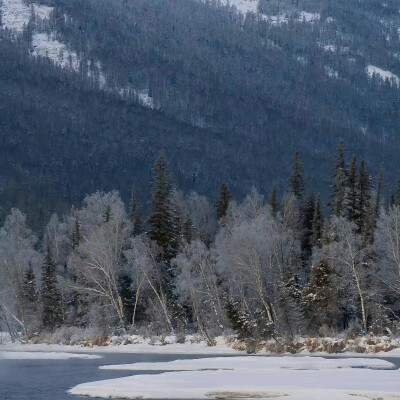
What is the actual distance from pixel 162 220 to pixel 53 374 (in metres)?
34.8

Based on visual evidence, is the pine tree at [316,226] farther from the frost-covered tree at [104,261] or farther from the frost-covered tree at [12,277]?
the frost-covered tree at [12,277]

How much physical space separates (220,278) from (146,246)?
30.3 ft

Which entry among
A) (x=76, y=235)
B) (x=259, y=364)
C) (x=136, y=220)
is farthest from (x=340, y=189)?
(x=259, y=364)

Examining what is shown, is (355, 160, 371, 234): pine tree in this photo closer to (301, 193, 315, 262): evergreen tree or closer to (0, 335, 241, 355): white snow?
(301, 193, 315, 262): evergreen tree

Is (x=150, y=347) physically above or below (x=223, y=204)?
Result: below

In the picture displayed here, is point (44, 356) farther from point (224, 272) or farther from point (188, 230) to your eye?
point (188, 230)

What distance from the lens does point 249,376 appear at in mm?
45438

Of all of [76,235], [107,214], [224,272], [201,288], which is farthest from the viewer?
[76,235]

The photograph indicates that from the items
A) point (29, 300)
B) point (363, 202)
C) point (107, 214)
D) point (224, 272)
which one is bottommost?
point (29, 300)

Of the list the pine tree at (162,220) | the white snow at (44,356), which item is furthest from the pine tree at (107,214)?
the white snow at (44,356)

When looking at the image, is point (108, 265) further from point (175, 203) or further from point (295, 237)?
point (295, 237)

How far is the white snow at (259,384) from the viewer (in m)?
38.7

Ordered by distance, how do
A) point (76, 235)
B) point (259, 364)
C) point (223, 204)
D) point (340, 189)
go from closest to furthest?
point (259, 364) < point (340, 189) < point (76, 235) < point (223, 204)

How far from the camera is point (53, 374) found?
5306cm
